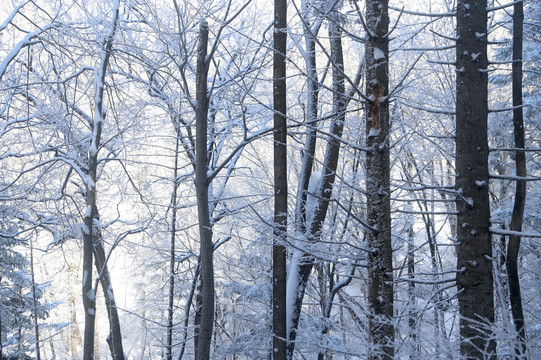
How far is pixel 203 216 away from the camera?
7164 mm

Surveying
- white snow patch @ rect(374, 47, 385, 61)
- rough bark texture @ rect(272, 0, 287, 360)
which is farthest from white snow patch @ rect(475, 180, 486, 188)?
rough bark texture @ rect(272, 0, 287, 360)

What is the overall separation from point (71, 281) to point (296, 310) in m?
21.9

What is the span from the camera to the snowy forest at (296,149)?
14.2ft

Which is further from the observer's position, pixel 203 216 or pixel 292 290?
pixel 292 290

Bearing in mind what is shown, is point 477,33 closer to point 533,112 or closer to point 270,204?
point 533,112

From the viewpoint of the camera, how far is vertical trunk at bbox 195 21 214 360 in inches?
277

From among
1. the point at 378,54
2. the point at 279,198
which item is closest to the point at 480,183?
the point at 378,54

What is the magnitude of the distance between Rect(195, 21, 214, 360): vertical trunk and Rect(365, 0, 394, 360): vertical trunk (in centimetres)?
324

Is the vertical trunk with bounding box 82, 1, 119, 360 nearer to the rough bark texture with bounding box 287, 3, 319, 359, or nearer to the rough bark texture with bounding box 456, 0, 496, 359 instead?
the rough bark texture with bounding box 287, 3, 319, 359

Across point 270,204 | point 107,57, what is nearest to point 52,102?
point 107,57

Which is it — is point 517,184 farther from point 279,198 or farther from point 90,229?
point 90,229

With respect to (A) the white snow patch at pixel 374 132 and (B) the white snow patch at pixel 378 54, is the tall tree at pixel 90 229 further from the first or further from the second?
(A) the white snow patch at pixel 374 132

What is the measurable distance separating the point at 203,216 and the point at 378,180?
11.7 ft

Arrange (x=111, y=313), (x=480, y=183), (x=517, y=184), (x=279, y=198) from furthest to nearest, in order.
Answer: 1. (x=111, y=313)
2. (x=279, y=198)
3. (x=517, y=184)
4. (x=480, y=183)
